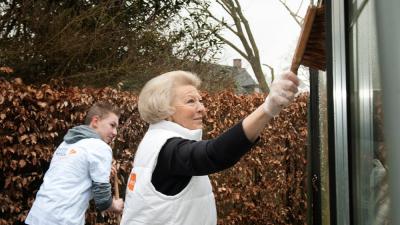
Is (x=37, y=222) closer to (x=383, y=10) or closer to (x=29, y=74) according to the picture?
(x=383, y=10)

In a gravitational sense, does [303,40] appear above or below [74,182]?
above

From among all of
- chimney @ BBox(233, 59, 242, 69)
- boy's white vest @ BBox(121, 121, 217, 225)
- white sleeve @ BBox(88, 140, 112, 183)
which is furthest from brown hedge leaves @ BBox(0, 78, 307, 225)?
chimney @ BBox(233, 59, 242, 69)

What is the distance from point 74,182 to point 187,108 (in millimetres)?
1486

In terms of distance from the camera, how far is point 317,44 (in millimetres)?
2014

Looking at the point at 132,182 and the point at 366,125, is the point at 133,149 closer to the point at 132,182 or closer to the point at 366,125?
the point at 132,182

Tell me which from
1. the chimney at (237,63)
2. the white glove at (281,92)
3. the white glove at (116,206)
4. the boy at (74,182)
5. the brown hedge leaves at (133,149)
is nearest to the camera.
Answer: the white glove at (281,92)

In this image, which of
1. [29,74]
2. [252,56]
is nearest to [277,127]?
[29,74]

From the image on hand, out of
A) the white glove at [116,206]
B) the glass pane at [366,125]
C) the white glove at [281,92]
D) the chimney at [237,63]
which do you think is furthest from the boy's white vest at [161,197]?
the chimney at [237,63]

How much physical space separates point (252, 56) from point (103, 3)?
23.4 feet

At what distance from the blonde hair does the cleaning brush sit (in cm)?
57

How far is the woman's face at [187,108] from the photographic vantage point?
6.44ft

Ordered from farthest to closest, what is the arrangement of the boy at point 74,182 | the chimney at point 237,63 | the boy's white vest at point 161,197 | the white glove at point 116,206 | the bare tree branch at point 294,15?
1. the chimney at point 237,63
2. the bare tree branch at point 294,15
3. the white glove at point 116,206
4. the boy at point 74,182
5. the boy's white vest at point 161,197

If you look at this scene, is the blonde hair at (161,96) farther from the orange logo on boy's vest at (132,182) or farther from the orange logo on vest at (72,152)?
the orange logo on vest at (72,152)

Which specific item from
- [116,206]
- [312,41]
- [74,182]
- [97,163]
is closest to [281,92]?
[312,41]
